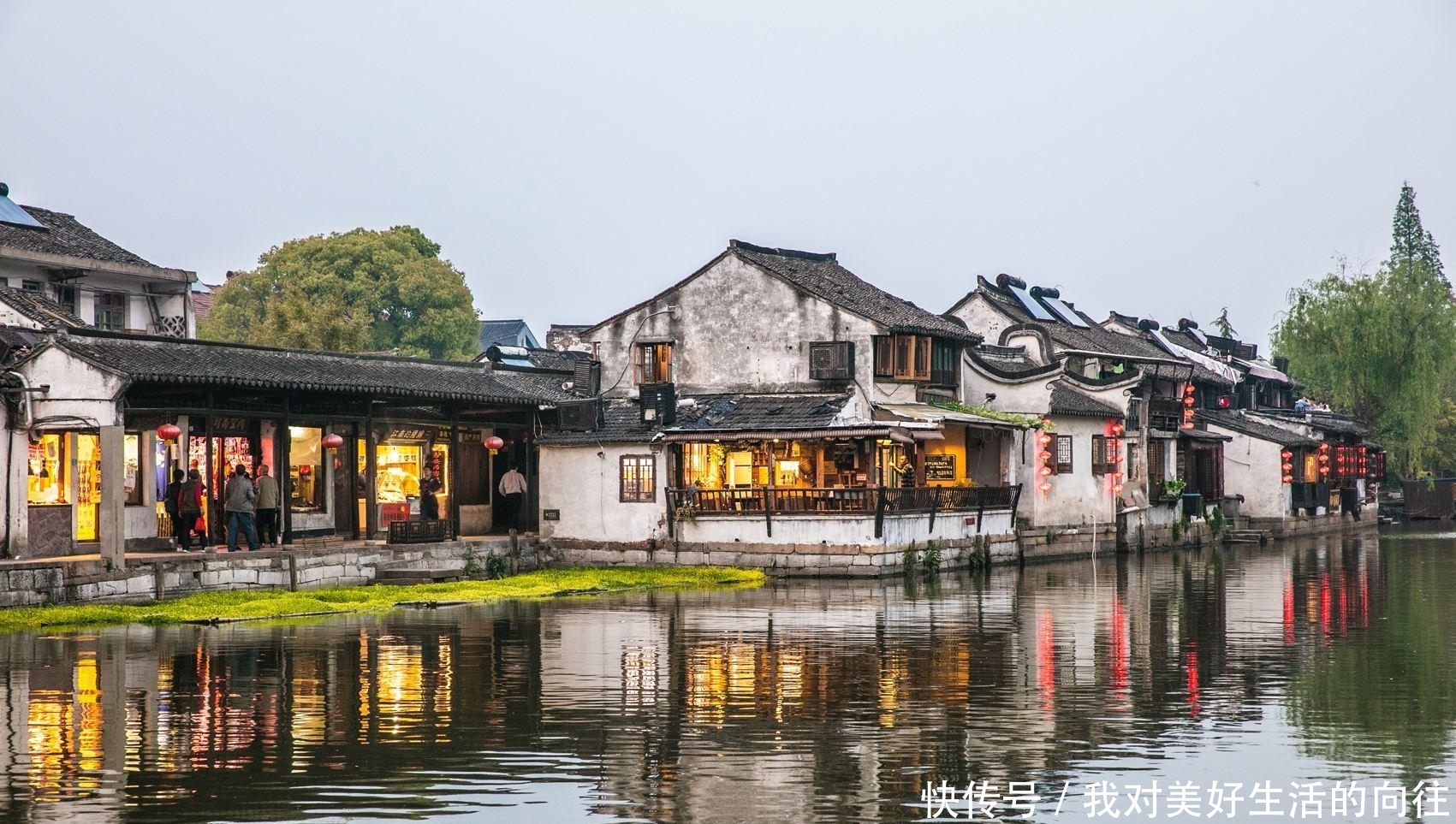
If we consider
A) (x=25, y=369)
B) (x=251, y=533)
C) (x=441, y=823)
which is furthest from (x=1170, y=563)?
(x=441, y=823)

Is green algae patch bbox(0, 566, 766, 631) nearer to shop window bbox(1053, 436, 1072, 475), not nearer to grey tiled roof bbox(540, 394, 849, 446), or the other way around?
grey tiled roof bbox(540, 394, 849, 446)

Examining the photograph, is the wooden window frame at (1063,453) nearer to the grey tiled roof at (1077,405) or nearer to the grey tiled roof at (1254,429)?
the grey tiled roof at (1077,405)

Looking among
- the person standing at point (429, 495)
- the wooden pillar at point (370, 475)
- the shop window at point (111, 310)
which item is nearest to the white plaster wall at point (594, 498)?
the person standing at point (429, 495)

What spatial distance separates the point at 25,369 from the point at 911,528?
764 inches

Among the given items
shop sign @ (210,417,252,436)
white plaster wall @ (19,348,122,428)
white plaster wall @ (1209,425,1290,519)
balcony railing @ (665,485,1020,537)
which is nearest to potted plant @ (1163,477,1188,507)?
white plaster wall @ (1209,425,1290,519)

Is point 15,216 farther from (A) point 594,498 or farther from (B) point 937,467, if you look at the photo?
(B) point 937,467

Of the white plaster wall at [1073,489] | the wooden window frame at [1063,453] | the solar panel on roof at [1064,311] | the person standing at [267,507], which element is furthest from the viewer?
the solar panel on roof at [1064,311]

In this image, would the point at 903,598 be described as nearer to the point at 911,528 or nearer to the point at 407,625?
the point at 911,528

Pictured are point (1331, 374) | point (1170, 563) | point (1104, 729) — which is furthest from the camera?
point (1331, 374)

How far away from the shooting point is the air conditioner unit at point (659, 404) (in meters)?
40.7

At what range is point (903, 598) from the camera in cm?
3225

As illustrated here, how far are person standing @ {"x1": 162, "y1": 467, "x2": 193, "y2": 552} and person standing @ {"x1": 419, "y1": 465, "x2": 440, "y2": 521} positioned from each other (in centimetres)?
598

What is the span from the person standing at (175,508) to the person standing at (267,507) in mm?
1502

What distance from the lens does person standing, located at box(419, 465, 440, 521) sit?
38031 millimetres
